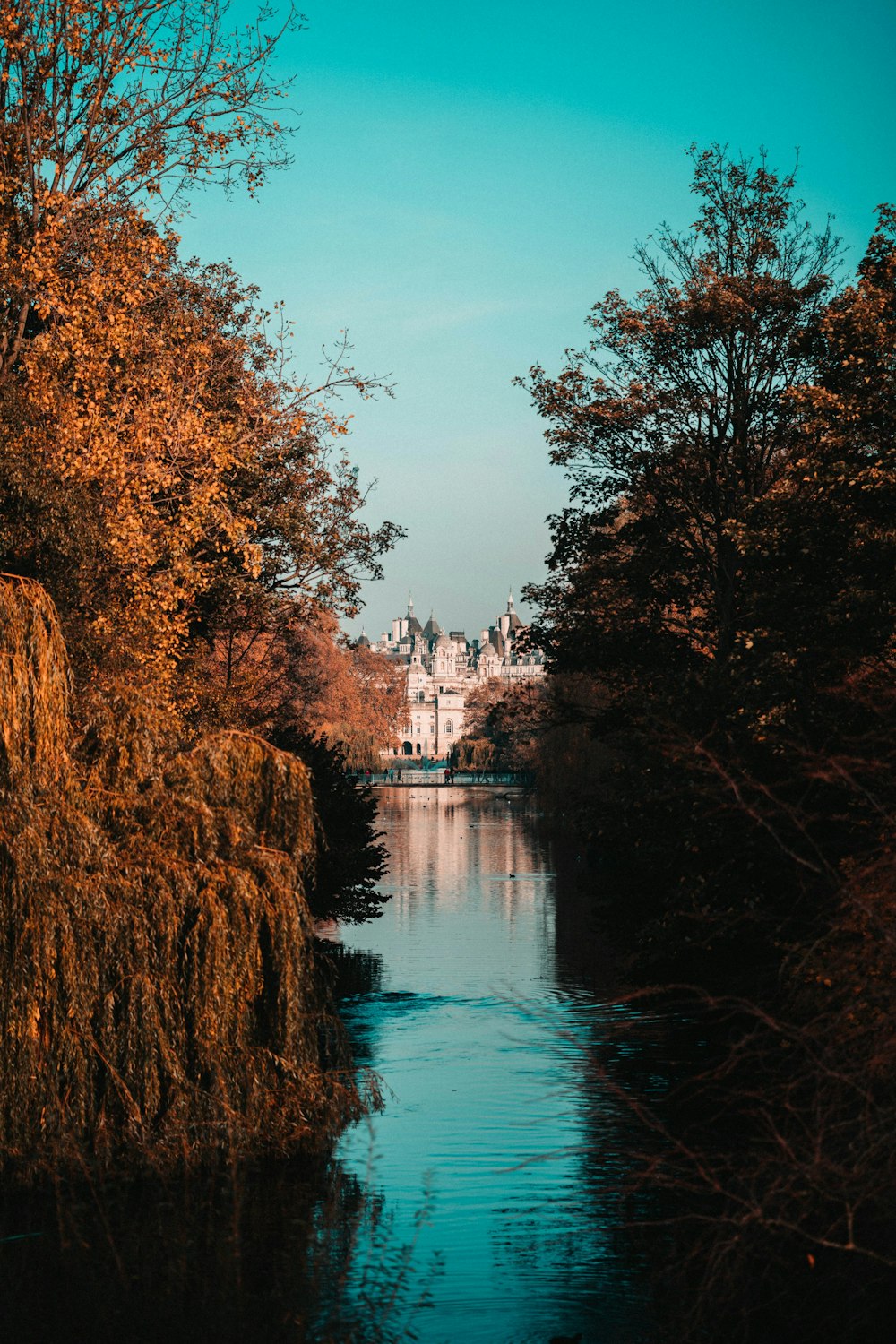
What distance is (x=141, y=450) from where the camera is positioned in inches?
765

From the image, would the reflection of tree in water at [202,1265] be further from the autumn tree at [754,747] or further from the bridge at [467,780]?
the bridge at [467,780]

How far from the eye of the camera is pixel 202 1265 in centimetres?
1195

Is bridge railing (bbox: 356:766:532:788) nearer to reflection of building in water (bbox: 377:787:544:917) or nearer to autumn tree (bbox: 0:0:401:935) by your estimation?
reflection of building in water (bbox: 377:787:544:917)

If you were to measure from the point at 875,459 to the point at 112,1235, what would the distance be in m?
14.8

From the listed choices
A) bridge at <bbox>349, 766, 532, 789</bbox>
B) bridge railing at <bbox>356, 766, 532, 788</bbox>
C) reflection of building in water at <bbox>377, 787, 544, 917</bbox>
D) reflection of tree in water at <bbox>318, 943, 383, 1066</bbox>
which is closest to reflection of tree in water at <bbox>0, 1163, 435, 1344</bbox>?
reflection of tree in water at <bbox>318, 943, 383, 1066</bbox>

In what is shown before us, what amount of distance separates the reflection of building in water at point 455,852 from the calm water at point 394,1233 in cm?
2023

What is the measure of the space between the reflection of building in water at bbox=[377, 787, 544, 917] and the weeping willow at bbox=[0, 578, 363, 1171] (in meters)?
25.1

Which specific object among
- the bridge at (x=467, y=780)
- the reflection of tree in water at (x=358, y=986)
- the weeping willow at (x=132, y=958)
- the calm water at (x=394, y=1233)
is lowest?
the bridge at (x=467, y=780)

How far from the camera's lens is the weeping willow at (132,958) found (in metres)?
12.3

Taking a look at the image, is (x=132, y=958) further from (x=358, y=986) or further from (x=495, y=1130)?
(x=358, y=986)

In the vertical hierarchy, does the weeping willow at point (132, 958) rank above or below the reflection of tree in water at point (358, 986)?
above

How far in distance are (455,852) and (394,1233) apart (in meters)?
46.7

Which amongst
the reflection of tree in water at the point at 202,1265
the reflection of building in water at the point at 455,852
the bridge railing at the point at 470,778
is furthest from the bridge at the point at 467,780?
the reflection of tree in water at the point at 202,1265

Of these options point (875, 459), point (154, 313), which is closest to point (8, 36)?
point (154, 313)
